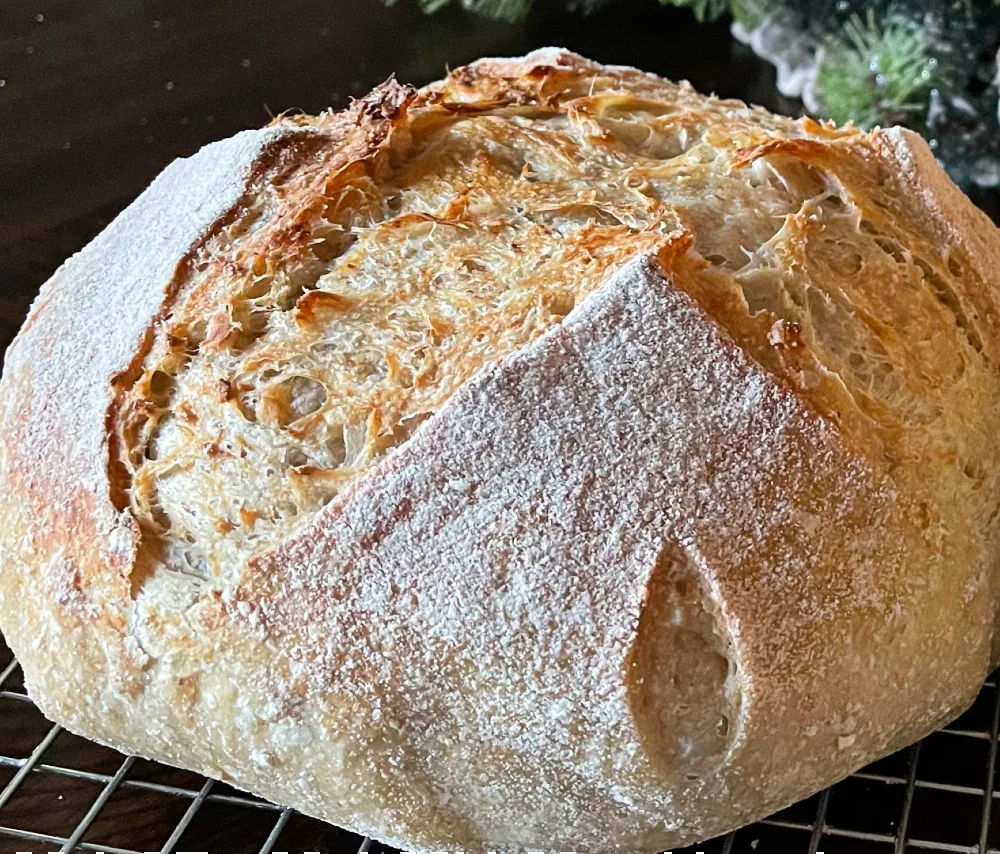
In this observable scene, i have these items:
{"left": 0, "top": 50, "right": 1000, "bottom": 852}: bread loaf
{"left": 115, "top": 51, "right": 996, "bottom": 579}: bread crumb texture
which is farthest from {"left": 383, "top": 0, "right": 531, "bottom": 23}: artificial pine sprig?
{"left": 0, "top": 50, "right": 1000, "bottom": 852}: bread loaf

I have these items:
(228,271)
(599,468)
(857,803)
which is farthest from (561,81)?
(857,803)

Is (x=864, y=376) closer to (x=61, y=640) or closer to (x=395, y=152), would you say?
(x=395, y=152)

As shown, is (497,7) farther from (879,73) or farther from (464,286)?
(464,286)

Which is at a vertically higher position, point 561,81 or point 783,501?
point 561,81

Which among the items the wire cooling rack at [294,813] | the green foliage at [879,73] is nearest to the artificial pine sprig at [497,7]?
the green foliage at [879,73]

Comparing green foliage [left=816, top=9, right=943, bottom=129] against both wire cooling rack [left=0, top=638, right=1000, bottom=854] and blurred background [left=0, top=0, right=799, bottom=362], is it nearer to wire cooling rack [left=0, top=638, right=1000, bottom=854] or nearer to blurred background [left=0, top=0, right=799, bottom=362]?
blurred background [left=0, top=0, right=799, bottom=362]

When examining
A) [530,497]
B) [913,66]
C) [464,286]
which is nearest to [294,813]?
[530,497]
